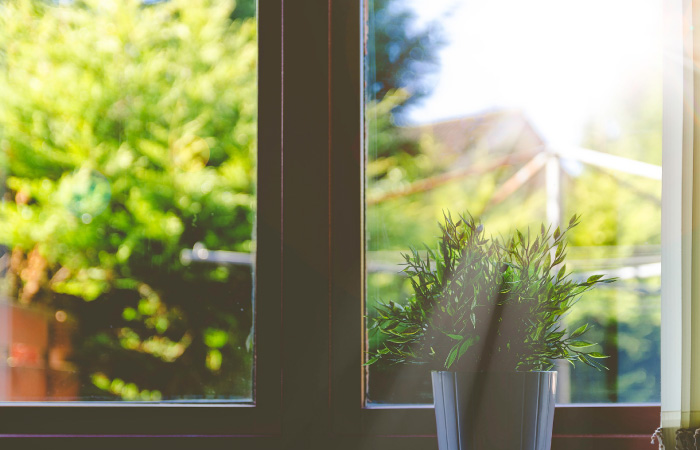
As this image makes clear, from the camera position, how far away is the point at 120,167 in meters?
1.34

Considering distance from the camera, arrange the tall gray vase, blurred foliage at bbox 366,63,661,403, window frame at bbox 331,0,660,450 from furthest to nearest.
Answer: blurred foliage at bbox 366,63,661,403 < window frame at bbox 331,0,660,450 < the tall gray vase

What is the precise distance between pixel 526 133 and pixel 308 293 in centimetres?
62

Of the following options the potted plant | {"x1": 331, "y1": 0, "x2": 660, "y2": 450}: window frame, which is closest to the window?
{"x1": 331, "y1": 0, "x2": 660, "y2": 450}: window frame

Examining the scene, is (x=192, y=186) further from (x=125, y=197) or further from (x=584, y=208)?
(x=584, y=208)

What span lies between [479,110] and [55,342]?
1113 millimetres

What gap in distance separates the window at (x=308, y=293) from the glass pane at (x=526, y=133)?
A: 75mm

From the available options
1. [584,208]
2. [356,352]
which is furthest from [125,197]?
[584,208]

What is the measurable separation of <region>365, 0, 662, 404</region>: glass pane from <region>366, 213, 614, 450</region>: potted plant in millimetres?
338

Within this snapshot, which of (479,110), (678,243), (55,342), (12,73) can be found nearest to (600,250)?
(678,243)

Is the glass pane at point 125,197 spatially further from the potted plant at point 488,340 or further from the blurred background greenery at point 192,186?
the potted plant at point 488,340

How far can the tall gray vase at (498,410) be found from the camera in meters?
0.86

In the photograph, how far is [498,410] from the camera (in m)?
0.86

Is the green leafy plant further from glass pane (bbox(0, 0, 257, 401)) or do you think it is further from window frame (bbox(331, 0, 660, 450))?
glass pane (bbox(0, 0, 257, 401))

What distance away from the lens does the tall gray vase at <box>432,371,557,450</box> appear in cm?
86
